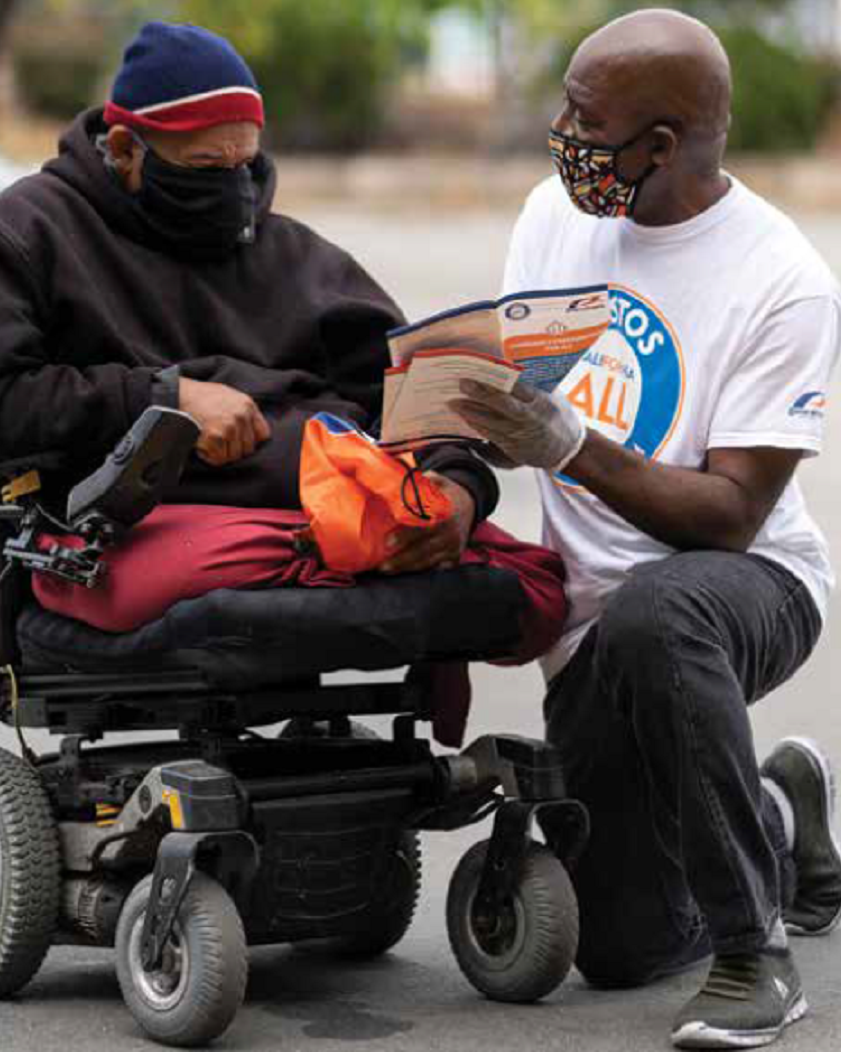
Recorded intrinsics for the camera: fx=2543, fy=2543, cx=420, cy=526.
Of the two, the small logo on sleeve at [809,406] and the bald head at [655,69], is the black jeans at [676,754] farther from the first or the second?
the bald head at [655,69]

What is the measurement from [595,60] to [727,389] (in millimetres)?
651

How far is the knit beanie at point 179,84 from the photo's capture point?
456cm

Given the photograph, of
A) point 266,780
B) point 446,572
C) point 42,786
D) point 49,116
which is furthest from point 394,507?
point 49,116

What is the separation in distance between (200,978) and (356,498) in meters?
0.84

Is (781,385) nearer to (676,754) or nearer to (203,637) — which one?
(676,754)

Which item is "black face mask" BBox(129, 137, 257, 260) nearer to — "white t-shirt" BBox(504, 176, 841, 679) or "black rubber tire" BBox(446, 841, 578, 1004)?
"white t-shirt" BBox(504, 176, 841, 679)

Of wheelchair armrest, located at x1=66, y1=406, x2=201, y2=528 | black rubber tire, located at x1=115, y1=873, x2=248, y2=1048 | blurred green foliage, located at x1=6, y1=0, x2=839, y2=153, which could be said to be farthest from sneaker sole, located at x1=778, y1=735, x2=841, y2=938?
blurred green foliage, located at x1=6, y1=0, x2=839, y2=153

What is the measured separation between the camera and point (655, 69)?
4.66 meters

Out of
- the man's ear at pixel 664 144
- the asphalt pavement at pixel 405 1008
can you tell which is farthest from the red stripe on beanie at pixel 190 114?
the asphalt pavement at pixel 405 1008

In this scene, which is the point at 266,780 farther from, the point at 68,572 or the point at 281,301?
the point at 281,301

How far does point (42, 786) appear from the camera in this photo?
14.9 ft

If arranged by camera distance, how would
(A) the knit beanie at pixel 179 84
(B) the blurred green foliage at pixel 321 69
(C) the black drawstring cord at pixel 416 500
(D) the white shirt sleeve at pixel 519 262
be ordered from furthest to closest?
1. (B) the blurred green foliage at pixel 321 69
2. (D) the white shirt sleeve at pixel 519 262
3. (A) the knit beanie at pixel 179 84
4. (C) the black drawstring cord at pixel 416 500

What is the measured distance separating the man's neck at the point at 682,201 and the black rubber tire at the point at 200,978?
1528mm

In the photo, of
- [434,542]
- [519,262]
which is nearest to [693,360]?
[519,262]
